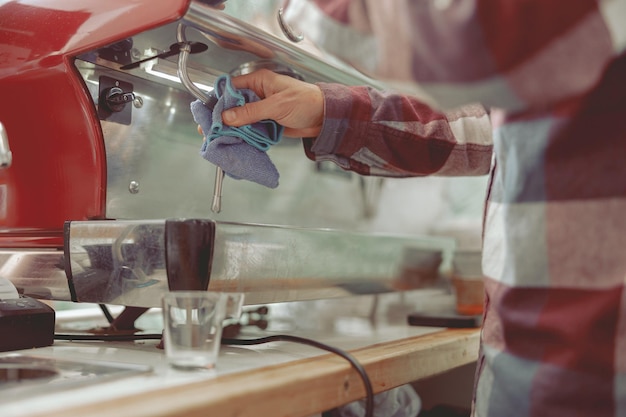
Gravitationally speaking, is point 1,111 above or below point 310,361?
above

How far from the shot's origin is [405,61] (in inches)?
18.4

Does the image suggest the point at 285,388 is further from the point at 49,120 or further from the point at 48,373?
the point at 49,120

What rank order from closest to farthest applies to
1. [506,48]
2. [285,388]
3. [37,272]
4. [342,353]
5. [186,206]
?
[506,48] → [285,388] → [342,353] → [37,272] → [186,206]

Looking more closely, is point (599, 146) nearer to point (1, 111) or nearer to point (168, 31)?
point (168, 31)

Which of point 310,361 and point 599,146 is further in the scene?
point 310,361

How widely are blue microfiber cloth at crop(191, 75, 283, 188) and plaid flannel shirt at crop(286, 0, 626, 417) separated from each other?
0.63ft

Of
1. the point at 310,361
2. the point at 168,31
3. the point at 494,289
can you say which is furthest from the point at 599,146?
the point at 168,31

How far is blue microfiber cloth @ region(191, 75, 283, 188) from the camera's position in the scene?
0.71 meters

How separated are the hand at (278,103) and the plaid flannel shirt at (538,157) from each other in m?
0.19

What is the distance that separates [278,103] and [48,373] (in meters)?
0.39

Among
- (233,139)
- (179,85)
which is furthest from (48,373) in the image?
(179,85)

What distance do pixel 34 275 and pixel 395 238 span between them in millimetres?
554

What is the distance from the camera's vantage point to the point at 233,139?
28.4 inches

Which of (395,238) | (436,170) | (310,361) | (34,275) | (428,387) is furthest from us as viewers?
(428,387)
